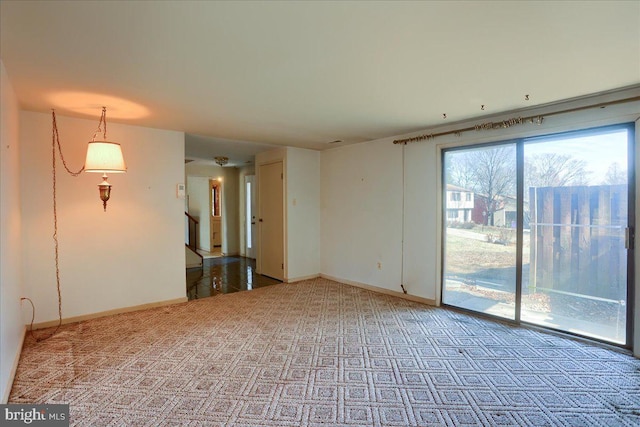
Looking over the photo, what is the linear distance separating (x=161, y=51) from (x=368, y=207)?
367 cm

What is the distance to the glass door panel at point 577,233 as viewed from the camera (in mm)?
2949

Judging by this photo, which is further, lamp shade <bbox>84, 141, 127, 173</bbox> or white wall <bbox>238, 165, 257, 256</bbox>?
white wall <bbox>238, 165, 257, 256</bbox>

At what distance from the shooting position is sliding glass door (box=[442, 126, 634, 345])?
9.73ft

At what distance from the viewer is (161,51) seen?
203 centimetres

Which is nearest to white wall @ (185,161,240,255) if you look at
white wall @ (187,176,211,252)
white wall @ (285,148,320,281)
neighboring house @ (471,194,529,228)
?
white wall @ (187,176,211,252)

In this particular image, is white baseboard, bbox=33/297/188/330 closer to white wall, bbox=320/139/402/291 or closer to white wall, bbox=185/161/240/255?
white wall, bbox=320/139/402/291

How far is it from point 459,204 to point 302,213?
2.66 meters

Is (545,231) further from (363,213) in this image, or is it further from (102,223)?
(102,223)

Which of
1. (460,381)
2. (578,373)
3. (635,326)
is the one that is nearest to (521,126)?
(635,326)

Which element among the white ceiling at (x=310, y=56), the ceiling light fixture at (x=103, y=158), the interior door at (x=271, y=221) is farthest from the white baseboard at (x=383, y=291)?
the ceiling light fixture at (x=103, y=158)

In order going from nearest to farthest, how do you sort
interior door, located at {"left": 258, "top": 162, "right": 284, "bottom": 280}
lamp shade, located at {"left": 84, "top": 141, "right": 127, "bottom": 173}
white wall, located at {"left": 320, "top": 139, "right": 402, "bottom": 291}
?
lamp shade, located at {"left": 84, "top": 141, "right": 127, "bottom": 173} → white wall, located at {"left": 320, "top": 139, "right": 402, "bottom": 291} → interior door, located at {"left": 258, "top": 162, "right": 284, "bottom": 280}

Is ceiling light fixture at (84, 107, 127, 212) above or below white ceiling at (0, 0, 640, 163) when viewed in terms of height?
below

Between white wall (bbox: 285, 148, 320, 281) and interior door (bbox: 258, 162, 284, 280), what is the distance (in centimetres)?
17

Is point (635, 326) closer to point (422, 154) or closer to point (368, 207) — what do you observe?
point (422, 154)
